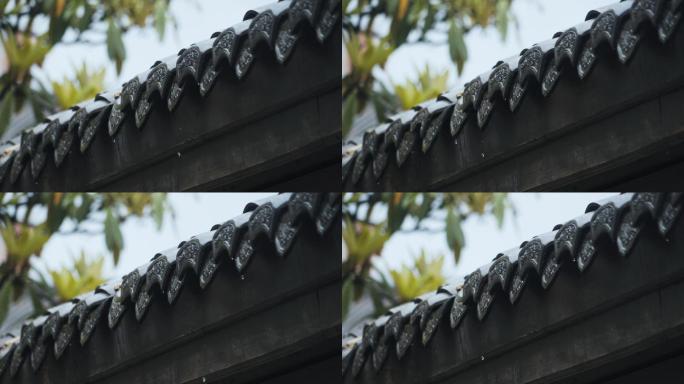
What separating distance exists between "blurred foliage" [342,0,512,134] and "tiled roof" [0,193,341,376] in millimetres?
294

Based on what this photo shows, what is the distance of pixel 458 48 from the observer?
3379mm

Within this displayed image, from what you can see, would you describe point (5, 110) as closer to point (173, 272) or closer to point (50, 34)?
point (50, 34)

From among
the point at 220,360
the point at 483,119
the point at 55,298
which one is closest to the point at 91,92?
the point at 55,298

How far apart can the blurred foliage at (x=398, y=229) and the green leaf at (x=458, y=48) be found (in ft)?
1.23

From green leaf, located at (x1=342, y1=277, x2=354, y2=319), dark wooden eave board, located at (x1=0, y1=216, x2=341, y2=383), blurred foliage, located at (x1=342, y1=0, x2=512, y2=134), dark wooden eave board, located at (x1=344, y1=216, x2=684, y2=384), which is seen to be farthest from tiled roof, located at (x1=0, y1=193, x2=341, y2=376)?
dark wooden eave board, located at (x1=344, y1=216, x2=684, y2=384)

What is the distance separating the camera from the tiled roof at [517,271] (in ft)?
10.5

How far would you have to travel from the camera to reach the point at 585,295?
127 inches

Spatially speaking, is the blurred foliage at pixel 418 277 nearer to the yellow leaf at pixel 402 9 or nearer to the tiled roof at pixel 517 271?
the tiled roof at pixel 517 271

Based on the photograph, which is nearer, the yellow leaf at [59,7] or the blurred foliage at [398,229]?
the blurred foliage at [398,229]

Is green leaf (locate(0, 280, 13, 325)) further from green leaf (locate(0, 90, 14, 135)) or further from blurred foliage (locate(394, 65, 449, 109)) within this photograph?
blurred foliage (locate(394, 65, 449, 109))

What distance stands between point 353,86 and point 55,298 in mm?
1051

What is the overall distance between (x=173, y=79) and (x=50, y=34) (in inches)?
15.1

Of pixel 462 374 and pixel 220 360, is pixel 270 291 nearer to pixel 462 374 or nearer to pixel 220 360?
pixel 220 360

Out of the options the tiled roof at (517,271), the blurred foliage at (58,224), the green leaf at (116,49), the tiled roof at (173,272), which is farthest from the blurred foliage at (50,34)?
the tiled roof at (517,271)
